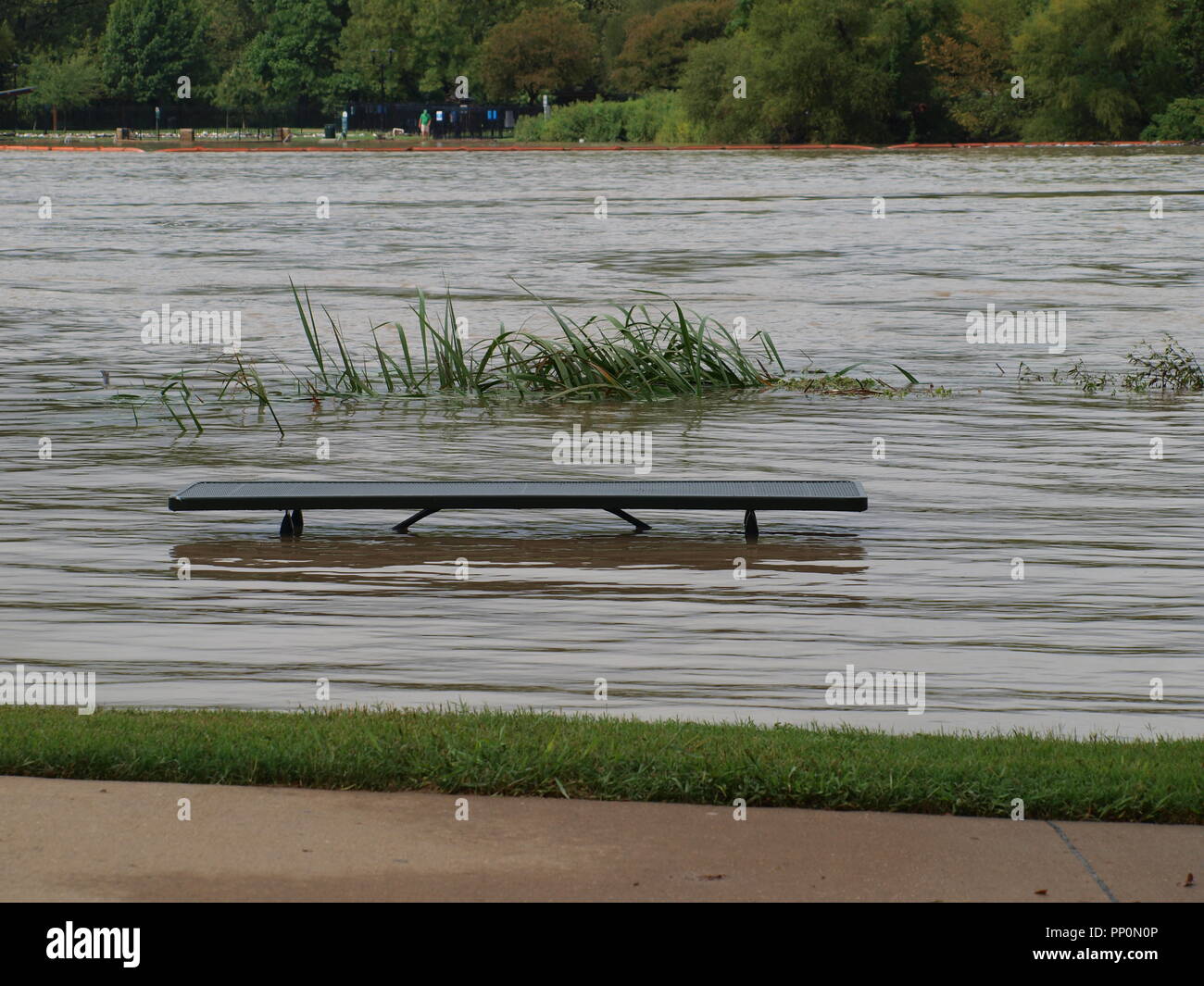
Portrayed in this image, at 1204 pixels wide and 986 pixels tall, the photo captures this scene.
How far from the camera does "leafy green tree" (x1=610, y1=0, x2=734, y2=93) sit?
125625mm

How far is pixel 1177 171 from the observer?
77.0 meters

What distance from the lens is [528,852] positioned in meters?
5.27

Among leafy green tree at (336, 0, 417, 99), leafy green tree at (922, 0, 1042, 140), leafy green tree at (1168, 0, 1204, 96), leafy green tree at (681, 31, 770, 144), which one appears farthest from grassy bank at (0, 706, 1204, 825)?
leafy green tree at (336, 0, 417, 99)

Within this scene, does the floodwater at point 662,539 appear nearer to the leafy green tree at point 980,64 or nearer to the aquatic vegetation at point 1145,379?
the aquatic vegetation at point 1145,379

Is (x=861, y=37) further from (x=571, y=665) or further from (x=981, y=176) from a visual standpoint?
(x=571, y=665)

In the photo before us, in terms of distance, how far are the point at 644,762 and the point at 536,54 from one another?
132 meters

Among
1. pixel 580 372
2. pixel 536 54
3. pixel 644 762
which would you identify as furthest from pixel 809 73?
pixel 644 762

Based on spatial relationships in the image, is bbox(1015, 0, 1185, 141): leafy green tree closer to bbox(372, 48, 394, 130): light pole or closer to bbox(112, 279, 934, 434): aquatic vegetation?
bbox(372, 48, 394, 130): light pole

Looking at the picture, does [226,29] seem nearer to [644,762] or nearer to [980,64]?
[980,64]

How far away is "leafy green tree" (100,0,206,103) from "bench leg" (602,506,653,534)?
442ft

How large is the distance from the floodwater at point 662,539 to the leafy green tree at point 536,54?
337ft
